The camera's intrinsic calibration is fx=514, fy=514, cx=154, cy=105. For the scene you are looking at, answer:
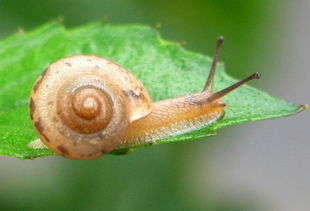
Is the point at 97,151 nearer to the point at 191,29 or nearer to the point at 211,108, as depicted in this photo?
the point at 211,108

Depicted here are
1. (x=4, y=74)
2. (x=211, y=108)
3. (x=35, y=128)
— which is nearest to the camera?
(x=35, y=128)

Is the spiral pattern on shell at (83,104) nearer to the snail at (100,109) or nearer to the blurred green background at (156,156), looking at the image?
→ the snail at (100,109)

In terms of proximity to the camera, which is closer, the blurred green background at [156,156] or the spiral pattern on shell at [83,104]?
the spiral pattern on shell at [83,104]

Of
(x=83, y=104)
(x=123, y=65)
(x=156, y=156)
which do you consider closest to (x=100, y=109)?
(x=83, y=104)

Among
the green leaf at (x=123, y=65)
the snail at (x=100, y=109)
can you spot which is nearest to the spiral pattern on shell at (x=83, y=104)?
the snail at (x=100, y=109)

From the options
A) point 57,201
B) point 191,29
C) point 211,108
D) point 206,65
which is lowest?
point 57,201

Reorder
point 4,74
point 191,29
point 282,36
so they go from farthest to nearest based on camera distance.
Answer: point 282,36
point 191,29
point 4,74

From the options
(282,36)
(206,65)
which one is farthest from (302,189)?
(206,65)
